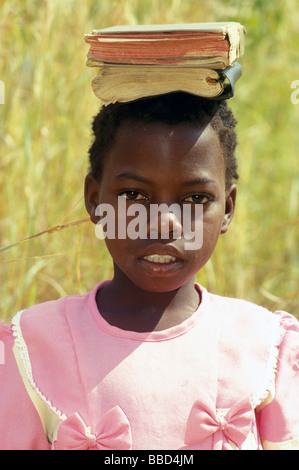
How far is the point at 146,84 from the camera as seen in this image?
159cm

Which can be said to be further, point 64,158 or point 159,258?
point 64,158

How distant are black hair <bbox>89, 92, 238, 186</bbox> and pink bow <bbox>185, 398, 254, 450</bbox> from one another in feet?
1.72

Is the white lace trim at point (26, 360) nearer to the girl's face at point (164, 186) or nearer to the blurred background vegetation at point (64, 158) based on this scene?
the girl's face at point (164, 186)

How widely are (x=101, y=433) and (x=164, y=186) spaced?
1.74ft

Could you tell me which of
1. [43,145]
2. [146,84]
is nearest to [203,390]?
[146,84]

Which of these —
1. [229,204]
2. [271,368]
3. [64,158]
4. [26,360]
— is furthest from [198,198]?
[64,158]

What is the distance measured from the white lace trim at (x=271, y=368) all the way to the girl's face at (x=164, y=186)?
25cm

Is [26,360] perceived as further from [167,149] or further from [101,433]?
[167,149]

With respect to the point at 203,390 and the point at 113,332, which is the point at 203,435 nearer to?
the point at 203,390

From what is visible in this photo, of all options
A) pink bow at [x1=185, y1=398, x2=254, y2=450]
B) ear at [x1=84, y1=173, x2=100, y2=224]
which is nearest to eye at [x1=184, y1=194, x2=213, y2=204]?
ear at [x1=84, y1=173, x2=100, y2=224]

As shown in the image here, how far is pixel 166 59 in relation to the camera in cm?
154

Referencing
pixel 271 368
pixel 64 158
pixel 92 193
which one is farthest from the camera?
pixel 64 158

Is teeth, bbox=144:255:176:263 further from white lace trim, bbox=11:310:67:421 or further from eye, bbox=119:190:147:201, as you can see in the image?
white lace trim, bbox=11:310:67:421
